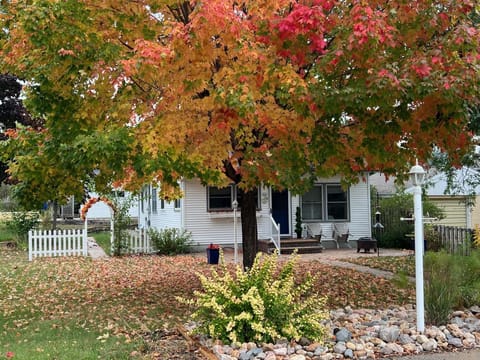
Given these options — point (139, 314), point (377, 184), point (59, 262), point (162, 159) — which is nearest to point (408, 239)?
point (377, 184)

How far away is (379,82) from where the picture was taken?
20.9 feet

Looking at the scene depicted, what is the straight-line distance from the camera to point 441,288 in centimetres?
735

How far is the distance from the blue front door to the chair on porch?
6.28ft

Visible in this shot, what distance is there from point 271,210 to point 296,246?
2001 mm

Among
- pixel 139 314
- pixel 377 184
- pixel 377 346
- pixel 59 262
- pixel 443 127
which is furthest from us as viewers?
pixel 377 184

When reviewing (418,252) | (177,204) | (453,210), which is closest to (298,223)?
(177,204)

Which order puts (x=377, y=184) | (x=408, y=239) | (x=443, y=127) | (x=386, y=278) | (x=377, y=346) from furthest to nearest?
(x=377, y=184) < (x=408, y=239) < (x=386, y=278) < (x=443, y=127) < (x=377, y=346)

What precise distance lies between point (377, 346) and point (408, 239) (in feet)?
48.8

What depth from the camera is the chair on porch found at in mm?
21141

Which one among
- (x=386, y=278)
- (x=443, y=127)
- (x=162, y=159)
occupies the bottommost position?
(x=386, y=278)

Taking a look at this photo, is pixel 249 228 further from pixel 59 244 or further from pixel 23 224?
pixel 23 224

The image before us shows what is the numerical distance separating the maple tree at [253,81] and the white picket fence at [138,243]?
10575 millimetres

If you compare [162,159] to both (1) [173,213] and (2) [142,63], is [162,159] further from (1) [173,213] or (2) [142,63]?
(1) [173,213]

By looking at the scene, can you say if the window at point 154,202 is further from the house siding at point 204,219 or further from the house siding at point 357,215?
the house siding at point 357,215
